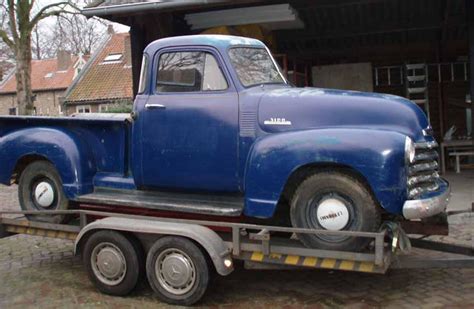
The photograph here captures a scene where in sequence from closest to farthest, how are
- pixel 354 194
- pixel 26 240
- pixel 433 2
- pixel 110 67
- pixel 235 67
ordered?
1. pixel 354 194
2. pixel 235 67
3. pixel 26 240
4. pixel 433 2
5. pixel 110 67

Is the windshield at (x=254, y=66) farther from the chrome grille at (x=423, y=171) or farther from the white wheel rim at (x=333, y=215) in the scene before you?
the chrome grille at (x=423, y=171)

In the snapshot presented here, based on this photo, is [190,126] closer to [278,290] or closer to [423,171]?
[278,290]

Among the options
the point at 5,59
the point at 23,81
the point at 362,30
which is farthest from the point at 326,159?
the point at 5,59

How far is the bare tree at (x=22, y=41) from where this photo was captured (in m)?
20.8

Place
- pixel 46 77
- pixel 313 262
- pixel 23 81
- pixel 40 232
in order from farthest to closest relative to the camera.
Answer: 1. pixel 46 77
2. pixel 23 81
3. pixel 40 232
4. pixel 313 262

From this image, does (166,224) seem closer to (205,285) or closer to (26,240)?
(205,285)

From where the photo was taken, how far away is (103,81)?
119 feet

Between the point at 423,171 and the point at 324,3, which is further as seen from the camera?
the point at 324,3

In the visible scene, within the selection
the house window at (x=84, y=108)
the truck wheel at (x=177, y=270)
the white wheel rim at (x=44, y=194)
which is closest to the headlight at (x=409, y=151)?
the truck wheel at (x=177, y=270)

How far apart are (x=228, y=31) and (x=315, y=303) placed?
656cm

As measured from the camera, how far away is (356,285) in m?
5.47

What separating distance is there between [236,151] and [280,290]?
1470 mm

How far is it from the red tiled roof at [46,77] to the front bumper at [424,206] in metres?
45.0

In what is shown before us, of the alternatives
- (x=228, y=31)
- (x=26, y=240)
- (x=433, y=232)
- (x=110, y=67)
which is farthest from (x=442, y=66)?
(x=110, y=67)
